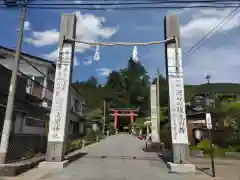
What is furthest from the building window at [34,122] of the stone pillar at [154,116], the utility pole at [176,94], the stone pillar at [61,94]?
the stone pillar at [154,116]

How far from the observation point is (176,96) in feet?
45.6

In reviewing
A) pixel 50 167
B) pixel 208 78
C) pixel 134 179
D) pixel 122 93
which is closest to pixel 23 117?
pixel 50 167

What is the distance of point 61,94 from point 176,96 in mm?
6095

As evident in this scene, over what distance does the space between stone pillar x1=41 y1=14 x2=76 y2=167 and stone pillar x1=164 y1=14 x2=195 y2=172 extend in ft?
17.7

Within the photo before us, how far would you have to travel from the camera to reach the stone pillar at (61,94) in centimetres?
1357

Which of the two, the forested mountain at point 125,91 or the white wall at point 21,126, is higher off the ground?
the forested mountain at point 125,91

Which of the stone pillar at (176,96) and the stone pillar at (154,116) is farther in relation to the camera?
the stone pillar at (154,116)

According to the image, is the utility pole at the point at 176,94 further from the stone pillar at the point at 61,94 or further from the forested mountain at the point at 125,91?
the forested mountain at the point at 125,91

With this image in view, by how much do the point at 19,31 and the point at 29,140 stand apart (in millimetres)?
5931

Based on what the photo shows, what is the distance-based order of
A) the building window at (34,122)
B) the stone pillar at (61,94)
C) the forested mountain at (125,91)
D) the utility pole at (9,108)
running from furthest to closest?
the forested mountain at (125,91)
the building window at (34,122)
the stone pillar at (61,94)
the utility pole at (9,108)

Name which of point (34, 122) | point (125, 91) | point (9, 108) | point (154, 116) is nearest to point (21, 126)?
point (34, 122)

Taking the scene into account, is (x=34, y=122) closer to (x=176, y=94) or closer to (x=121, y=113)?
(x=176, y=94)

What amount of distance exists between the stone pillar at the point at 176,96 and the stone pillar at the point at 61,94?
5.39 meters

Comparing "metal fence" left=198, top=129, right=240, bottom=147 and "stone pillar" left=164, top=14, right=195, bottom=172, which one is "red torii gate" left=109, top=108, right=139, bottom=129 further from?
"stone pillar" left=164, top=14, right=195, bottom=172
